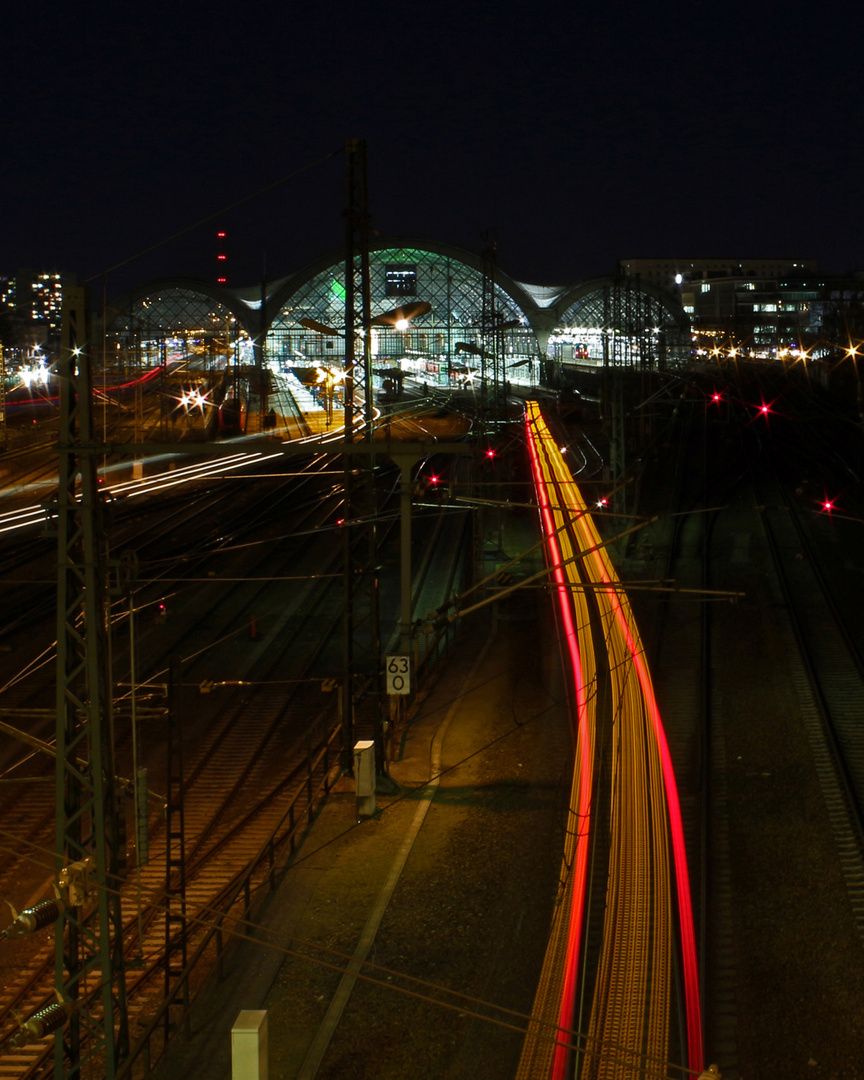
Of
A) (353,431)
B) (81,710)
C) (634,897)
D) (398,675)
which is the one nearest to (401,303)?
(353,431)

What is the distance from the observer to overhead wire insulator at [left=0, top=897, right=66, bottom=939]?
525 centimetres

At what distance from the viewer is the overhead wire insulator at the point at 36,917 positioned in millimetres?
5248

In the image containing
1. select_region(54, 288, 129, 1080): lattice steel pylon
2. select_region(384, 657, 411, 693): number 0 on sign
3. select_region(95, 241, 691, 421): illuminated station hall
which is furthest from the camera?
select_region(95, 241, 691, 421): illuminated station hall

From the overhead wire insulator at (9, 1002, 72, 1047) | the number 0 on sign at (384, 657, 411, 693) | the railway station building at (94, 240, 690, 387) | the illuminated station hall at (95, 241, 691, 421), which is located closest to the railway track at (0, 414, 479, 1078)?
the overhead wire insulator at (9, 1002, 72, 1047)

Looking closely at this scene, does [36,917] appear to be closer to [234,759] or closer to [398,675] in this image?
[398,675]

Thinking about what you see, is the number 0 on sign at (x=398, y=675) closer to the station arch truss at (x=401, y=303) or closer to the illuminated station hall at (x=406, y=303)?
the illuminated station hall at (x=406, y=303)

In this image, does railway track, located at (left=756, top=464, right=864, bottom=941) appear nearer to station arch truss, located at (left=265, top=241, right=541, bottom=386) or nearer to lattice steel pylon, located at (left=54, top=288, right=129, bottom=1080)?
lattice steel pylon, located at (left=54, top=288, right=129, bottom=1080)

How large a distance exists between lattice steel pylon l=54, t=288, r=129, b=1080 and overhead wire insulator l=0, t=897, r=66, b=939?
0.08 m

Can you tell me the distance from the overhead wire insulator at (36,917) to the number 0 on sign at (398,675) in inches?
213

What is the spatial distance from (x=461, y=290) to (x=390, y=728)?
57.2 m

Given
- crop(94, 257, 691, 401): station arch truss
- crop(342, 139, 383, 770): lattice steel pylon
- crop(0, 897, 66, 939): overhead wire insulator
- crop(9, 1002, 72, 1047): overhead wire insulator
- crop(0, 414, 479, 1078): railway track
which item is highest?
crop(94, 257, 691, 401): station arch truss

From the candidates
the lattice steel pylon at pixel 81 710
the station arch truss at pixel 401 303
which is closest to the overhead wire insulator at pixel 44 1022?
the lattice steel pylon at pixel 81 710

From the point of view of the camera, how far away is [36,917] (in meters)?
5.32

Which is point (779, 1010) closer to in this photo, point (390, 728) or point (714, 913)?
point (714, 913)
